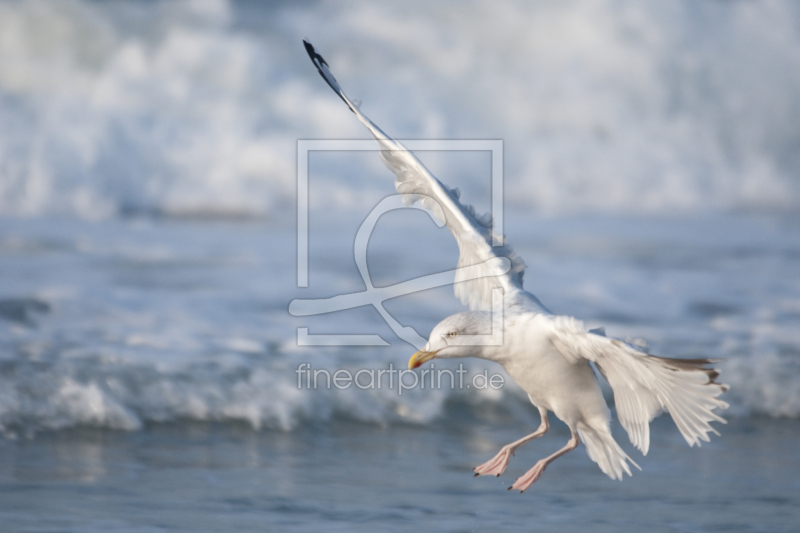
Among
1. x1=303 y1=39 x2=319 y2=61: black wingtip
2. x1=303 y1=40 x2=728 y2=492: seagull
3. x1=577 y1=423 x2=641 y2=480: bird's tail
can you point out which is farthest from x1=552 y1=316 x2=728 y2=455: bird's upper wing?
x1=303 y1=39 x2=319 y2=61: black wingtip

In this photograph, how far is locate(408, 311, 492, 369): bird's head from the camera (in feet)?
13.5

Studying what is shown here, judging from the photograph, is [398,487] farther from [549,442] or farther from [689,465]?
[689,465]

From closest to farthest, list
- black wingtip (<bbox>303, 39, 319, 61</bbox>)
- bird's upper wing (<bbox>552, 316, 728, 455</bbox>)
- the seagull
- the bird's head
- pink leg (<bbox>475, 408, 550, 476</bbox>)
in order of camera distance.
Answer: bird's upper wing (<bbox>552, 316, 728, 455</bbox>) → the seagull → the bird's head → pink leg (<bbox>475, 408, 550, 476</bbox>) → black wingtip (<bbox>303, 39, 319, 61</bbox>)

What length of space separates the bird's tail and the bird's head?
2.78 ft

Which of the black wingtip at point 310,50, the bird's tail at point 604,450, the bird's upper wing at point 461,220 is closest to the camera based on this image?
the bird's tail at point 604,450

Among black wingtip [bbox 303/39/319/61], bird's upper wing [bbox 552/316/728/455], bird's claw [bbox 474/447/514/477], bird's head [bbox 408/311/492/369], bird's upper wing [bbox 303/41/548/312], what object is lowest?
bird's claw [bbox 474/447/514/477]

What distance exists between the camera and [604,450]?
4.55 metres

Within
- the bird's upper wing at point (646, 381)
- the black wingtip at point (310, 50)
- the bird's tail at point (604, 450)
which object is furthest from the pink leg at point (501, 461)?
the black wingtip at point (310, 50)

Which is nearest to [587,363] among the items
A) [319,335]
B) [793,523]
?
[793,523]

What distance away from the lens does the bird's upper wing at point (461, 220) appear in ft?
16.1

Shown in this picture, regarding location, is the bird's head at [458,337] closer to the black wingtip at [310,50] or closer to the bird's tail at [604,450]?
the bird's tail at [604,450]

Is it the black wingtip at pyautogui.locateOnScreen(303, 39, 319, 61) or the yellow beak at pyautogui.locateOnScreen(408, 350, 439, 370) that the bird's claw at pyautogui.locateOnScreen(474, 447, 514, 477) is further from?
the black wingtip at pyautogui.locateOnScreen(303, 39, 319, 61)

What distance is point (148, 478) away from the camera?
6320 mm

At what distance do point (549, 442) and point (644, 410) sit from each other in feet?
11.3
